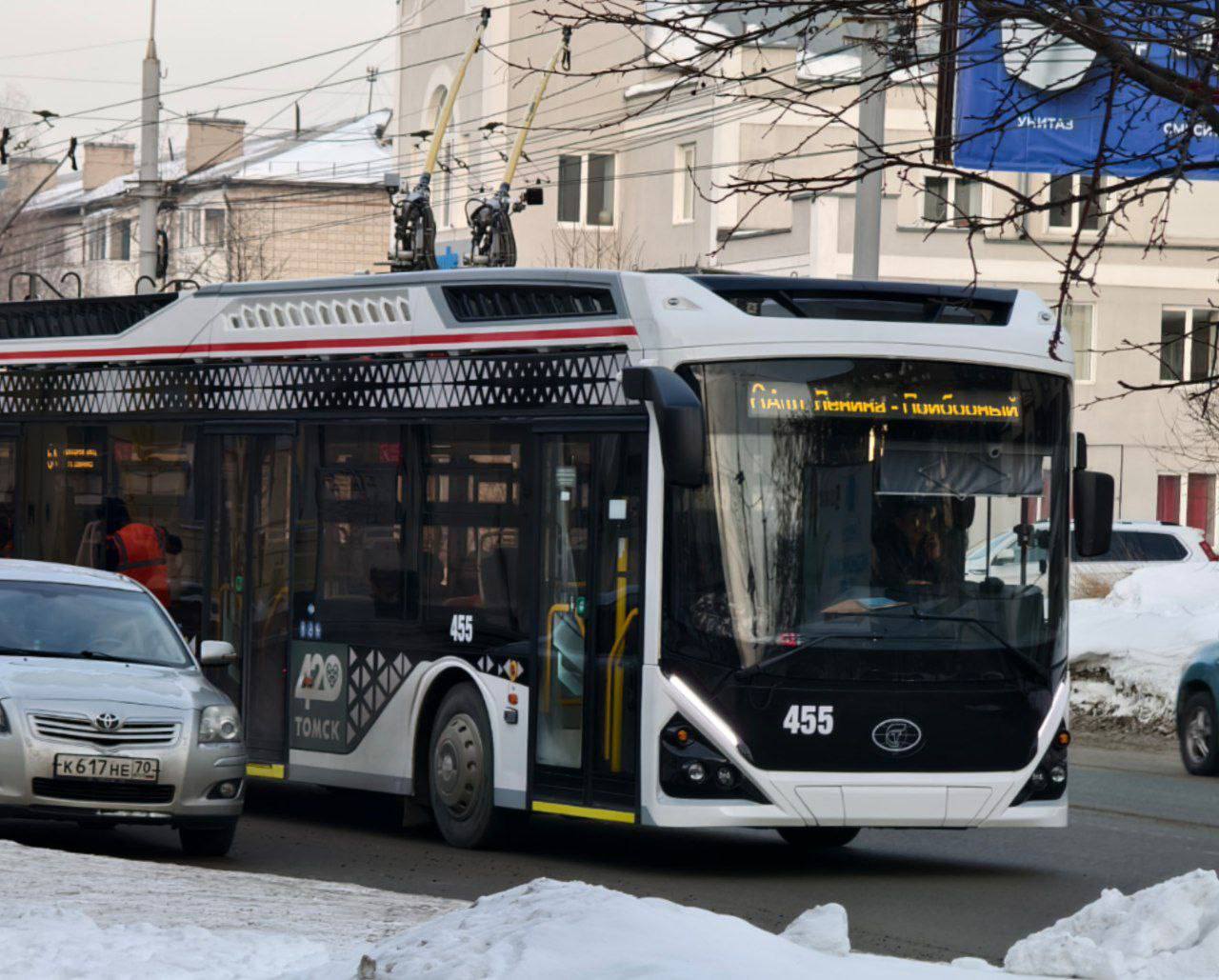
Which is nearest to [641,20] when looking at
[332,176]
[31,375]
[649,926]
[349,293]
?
[649,926]

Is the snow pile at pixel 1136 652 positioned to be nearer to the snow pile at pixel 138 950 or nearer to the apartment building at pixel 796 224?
the apartment building at pixel 796 224

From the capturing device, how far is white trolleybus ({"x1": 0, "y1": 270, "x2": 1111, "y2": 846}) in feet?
38.6

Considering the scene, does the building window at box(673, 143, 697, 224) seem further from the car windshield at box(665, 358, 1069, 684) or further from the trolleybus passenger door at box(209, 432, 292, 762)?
the car windshield at box(665, 358, 1069, 684)

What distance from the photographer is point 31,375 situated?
17.0 m

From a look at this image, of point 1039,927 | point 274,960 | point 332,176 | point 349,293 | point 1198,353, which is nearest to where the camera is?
point 274,960

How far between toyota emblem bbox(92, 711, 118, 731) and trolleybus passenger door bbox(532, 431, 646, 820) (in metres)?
2.12

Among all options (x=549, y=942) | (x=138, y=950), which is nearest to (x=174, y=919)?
Result: (x=138, y=950)

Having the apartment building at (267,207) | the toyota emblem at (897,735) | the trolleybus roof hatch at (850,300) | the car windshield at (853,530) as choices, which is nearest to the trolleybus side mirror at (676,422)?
the car windshield at (853,530)

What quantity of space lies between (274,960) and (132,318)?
28.8 ft

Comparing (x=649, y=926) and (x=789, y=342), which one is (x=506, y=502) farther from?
(x=649, y=926)

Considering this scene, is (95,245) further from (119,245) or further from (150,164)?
(150,164)

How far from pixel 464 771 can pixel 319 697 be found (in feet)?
4.85

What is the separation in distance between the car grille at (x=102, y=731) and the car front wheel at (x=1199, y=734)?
9.56 meters

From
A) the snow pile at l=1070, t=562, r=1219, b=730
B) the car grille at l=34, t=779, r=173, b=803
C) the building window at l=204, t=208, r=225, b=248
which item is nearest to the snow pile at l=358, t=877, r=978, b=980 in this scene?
the car grille at l=34, t=779, r=173, b=803
